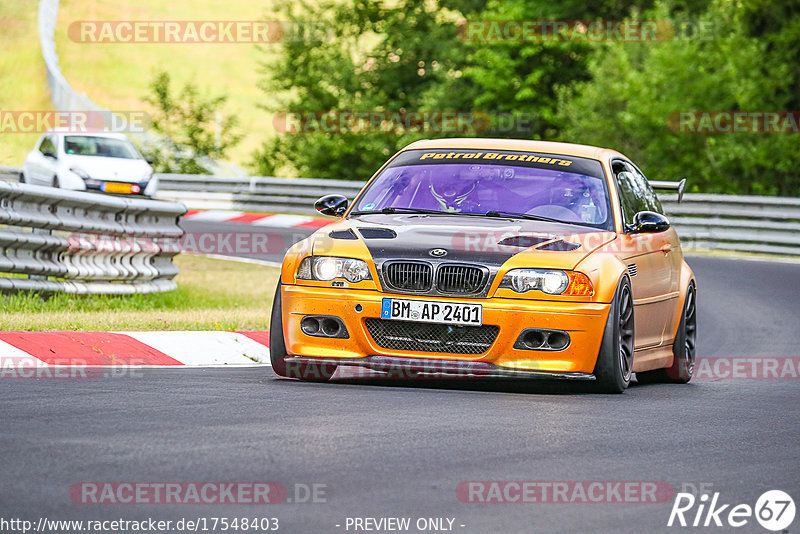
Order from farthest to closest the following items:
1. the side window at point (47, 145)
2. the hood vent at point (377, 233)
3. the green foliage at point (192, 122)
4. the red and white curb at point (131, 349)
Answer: the green foliage at point (192, 122) < the side window at point (47, 145) < the red and white curb at point (131, 349) < the hood vent at point (377, 233)

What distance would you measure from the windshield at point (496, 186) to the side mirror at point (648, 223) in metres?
0.25

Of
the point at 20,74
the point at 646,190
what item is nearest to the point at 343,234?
the point at 646,190

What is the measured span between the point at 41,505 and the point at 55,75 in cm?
5483

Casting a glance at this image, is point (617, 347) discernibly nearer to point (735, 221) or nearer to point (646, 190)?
point (646, 190)

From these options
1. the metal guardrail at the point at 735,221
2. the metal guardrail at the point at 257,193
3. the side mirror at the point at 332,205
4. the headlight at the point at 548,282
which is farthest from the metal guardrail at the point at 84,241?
the metal guardrail at the point at 257,193

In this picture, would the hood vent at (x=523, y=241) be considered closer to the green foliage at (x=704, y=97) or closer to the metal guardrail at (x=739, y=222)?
the metal guardrail at (x=739, y=222)

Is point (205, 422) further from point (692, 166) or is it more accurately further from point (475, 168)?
point (692, 166)

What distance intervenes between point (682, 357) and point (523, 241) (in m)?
2.42

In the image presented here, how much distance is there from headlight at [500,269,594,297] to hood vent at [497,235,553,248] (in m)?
0.24

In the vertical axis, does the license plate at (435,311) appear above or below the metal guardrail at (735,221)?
above

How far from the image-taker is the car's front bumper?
8195mm

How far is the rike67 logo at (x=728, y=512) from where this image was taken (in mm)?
4992

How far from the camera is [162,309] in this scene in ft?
44.9

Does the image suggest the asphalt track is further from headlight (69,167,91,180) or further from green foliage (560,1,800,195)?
green foliage (560,1,800,195)
